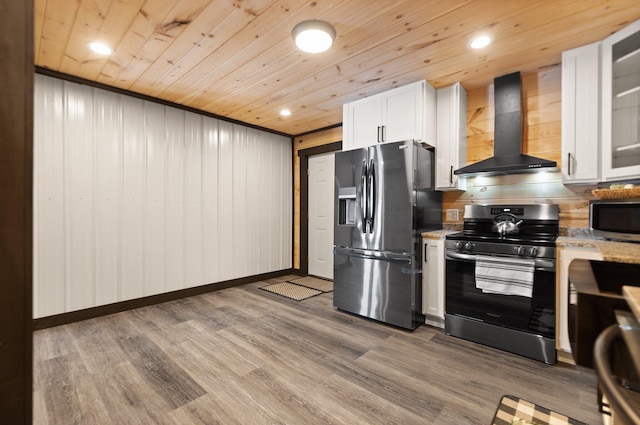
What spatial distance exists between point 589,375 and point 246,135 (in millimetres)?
4550

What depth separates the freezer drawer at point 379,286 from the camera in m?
2.85

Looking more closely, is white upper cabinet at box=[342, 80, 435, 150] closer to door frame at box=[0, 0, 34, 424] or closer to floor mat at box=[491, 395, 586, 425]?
floor mat at box=[491, 395, 586, 425]

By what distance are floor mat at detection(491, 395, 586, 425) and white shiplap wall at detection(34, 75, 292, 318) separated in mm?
3525

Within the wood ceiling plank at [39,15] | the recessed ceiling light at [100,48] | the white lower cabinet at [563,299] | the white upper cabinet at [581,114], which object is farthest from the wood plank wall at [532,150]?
the wood ceiling plank at [39,15]

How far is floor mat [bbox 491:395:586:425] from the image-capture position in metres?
1.60

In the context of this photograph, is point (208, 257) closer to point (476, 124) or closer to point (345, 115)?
point (345, 115)

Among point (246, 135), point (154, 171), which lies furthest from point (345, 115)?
point (154, 171)

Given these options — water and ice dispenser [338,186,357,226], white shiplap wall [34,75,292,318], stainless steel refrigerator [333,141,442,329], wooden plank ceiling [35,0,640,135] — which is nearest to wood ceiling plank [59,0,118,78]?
wooden plank ceiling [35,0,640,135]

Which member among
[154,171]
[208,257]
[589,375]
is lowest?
[589,375]

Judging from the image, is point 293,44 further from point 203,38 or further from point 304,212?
point 304,212

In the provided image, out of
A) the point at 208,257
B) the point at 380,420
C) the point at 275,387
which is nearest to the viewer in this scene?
the point at 380,420

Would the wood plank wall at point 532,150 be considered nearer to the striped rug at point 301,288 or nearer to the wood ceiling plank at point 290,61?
the wood ceiling plank at point 290,61

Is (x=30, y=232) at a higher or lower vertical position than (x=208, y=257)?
higher

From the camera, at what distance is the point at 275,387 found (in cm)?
195
